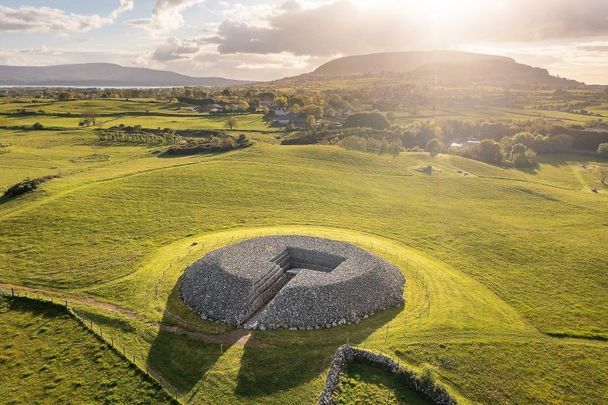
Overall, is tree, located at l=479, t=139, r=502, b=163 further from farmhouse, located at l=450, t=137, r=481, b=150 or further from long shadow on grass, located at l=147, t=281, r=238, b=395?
long shadow on grass, located at l=147, t=281, r=238, b=395

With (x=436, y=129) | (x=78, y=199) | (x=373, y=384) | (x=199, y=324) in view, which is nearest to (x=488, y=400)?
(x=373, y=384)

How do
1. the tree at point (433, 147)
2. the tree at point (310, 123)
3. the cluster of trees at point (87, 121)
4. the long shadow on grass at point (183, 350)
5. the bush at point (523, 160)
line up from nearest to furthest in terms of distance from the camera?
the long shadow on grass at point (183, 350) → the tree at point (433, 147) → the bush at point (523, 160) → the cluster of trees at point (87, 121) → the tree at point (310, 123)

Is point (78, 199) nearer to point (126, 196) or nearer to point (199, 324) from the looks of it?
point (126, 196)

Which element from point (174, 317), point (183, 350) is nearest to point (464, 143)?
point (174, 317)

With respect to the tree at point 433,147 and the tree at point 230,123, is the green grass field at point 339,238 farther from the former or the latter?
the tree at point 230,123

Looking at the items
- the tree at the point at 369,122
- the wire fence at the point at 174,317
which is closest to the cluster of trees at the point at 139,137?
the tree at the point at 369,122

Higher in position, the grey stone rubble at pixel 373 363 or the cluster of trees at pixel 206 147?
the cluster of trees at pixel 206 147
